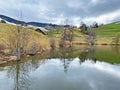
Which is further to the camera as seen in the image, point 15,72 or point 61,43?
point 61,43

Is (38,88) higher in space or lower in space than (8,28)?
lower

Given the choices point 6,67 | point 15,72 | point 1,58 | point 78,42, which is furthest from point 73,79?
point 78,42

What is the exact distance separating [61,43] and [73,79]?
102 meters

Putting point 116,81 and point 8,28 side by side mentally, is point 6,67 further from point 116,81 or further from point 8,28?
point 8,28

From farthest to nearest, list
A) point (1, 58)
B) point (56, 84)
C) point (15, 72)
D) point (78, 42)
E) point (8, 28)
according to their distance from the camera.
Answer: point (78, 42), point (8, 28), point (1, 58), point (15, 72), point (56, 84)

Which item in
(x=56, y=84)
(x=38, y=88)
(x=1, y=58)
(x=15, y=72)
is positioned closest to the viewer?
(x=38, y=88)

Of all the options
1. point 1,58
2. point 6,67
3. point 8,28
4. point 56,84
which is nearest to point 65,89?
point 56,84

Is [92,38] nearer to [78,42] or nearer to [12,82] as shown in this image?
[78,42]

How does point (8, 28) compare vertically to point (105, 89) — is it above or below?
above

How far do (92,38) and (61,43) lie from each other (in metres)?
50.2

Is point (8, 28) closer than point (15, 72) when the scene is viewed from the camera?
No

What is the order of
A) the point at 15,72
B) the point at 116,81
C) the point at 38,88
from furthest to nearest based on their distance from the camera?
1. the point at 15,72
2. the point at 116,81
3. the point at 38,88

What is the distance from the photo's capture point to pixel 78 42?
181875 millimetres

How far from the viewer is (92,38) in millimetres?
187250
